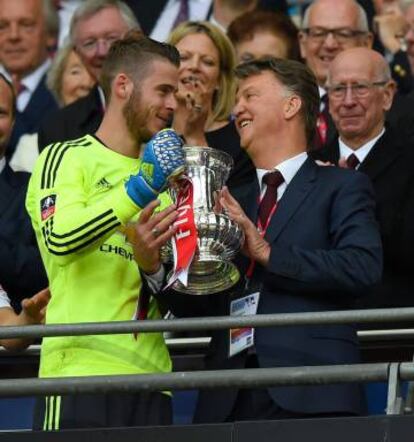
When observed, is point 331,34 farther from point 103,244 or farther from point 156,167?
point 156,167

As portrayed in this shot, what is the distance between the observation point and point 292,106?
7578 mm

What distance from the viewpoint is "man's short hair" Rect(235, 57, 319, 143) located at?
24.9 ft

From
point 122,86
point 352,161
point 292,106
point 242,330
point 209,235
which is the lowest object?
point 242,330

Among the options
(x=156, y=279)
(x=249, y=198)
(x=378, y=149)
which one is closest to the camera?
(x=156, y=279)

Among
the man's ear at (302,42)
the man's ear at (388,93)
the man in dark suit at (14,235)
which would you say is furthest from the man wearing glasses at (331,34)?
the man in dark suit at (14,235)

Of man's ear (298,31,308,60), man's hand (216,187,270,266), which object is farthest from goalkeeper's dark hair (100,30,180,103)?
man's ear (298,31,308,60)

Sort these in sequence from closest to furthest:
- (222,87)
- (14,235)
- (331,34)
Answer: (14,235), (222,87), (331,34)

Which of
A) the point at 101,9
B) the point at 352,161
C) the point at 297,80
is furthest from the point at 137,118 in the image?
the point at 101,9

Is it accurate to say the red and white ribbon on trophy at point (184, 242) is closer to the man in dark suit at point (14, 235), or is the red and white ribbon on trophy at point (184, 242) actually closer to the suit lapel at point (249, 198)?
the suit lapel at point (249, 198)

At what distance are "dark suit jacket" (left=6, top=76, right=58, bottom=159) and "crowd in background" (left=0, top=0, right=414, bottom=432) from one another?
0.01 m

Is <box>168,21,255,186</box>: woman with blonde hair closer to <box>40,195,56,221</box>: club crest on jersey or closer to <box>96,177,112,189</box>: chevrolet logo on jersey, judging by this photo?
<box>96,177,112,189</box>: chevrolet logo on jersey

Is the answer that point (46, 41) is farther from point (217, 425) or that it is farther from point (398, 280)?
point (217, 425)

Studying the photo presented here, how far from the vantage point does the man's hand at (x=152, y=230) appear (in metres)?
6.69

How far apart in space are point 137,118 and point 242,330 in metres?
0.98
